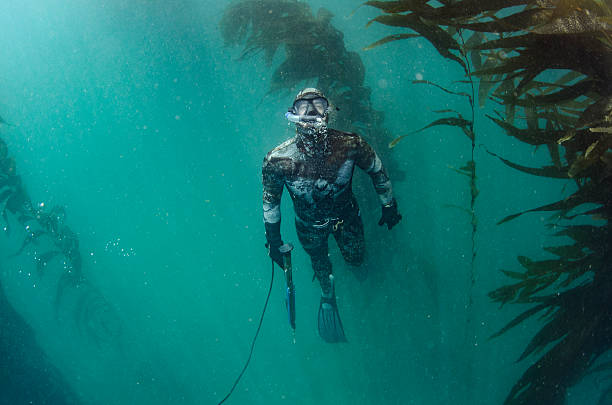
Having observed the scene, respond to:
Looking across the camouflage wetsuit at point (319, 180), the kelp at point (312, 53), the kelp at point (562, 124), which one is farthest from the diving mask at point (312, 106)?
the kelp at point (312, 53)

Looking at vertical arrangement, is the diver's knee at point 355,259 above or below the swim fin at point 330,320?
above

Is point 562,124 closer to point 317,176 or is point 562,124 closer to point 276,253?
point 317,176

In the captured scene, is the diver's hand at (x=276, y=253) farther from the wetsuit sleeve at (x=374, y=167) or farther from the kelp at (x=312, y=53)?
the kelp at (x=312, y=53)

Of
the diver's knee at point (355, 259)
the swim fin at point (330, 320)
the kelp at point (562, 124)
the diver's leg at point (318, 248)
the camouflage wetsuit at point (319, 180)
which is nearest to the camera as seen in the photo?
the kelp at point (562, 124)

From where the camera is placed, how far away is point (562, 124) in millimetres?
1841

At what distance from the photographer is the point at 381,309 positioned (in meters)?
6.21

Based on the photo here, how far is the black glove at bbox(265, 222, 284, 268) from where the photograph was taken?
3.00 meters

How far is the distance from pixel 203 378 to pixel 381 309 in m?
10.1

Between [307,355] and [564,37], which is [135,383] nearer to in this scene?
[307,355]

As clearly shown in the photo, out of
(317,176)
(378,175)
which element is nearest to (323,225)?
(317,176)

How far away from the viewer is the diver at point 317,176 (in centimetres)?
245

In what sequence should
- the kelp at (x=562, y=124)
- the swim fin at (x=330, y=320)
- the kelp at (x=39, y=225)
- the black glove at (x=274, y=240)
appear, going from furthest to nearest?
the kelp at (x=39, y=225), the swim fin at (x=330, y=320), the black glove at (x=274, y=240), the kelp at (x=562, y=124)

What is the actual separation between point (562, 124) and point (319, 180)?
5.67 ft

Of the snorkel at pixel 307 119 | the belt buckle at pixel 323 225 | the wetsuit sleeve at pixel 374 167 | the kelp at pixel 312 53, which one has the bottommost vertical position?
the belt buckle at pixel 323 225
